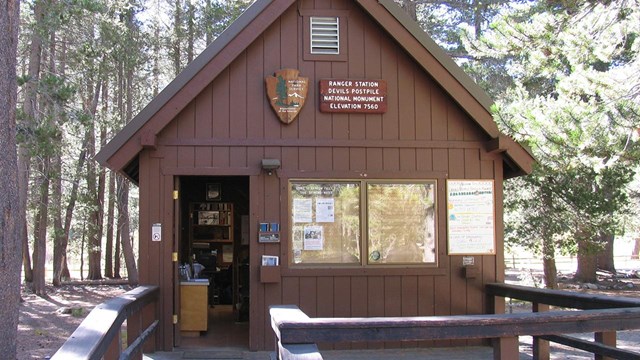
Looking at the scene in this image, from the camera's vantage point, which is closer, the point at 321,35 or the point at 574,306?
the point at 574,306

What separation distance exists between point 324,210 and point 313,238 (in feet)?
1.23

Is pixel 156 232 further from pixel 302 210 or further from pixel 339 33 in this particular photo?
pixel 339 33

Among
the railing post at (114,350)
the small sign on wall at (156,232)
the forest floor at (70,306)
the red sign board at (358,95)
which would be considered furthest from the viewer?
the forest floor at (70,306)

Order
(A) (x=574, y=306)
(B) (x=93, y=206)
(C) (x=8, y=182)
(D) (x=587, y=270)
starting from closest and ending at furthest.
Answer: (A) (x=574, y=306)
(C) (x=8, y=182)
(D) (x=587, y=270)
(B) (x=93, y=206)

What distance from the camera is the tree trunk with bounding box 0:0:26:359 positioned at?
A: 7.32m

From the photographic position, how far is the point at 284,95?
7934 mm

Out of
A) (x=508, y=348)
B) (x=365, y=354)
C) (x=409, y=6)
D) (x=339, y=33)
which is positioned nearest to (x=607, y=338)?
(x=508, y=348)

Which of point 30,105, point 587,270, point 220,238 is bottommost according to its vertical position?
point 587,270

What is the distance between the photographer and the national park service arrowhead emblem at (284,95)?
791cm

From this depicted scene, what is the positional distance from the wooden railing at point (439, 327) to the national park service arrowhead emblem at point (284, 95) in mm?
3335

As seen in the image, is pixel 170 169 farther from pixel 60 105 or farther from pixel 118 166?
pixel 60 105

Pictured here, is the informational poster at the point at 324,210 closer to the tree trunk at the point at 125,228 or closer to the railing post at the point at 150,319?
the railing post at the point at 150,319

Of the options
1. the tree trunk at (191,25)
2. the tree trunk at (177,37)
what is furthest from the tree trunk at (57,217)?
the tree trunk at (191,25)

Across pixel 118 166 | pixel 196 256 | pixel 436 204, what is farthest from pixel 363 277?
pixel 196 256
